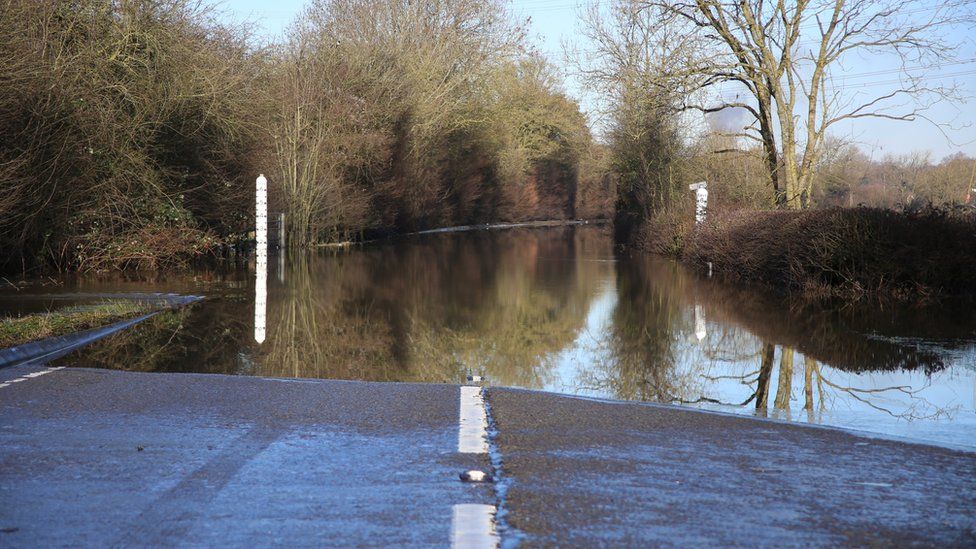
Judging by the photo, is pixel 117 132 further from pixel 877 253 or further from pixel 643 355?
pixel 877 253

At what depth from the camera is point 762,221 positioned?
74.5 feet

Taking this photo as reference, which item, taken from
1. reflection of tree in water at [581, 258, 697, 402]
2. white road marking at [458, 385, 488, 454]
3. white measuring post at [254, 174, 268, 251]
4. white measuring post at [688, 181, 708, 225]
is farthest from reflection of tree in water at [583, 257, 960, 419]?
white measuring post at [254, 174, 268, 251]

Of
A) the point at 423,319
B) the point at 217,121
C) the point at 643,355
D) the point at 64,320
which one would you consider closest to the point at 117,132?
the point at 217,121

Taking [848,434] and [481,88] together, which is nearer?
[848,434]

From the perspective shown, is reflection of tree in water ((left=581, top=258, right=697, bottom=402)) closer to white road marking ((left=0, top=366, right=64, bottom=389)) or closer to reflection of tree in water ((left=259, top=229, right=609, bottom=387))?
reflection of tree in water ((left=259, top=229, right=609, bottom=387))

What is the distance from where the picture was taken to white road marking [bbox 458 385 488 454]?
6407 millimetres

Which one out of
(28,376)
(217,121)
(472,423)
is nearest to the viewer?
(472,423)

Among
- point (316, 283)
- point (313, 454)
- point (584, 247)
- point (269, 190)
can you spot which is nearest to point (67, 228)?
point (316, 283)

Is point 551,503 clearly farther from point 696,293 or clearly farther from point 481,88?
point 481,88

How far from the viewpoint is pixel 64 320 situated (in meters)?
12.6

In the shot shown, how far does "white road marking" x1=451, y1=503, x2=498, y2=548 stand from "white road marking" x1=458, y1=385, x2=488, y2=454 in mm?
1251

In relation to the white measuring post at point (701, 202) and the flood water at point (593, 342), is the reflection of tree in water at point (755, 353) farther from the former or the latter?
the white measuring post at point (701, 202)

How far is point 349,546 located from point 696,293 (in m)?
16.9

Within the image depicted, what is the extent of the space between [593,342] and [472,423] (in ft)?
20.0
